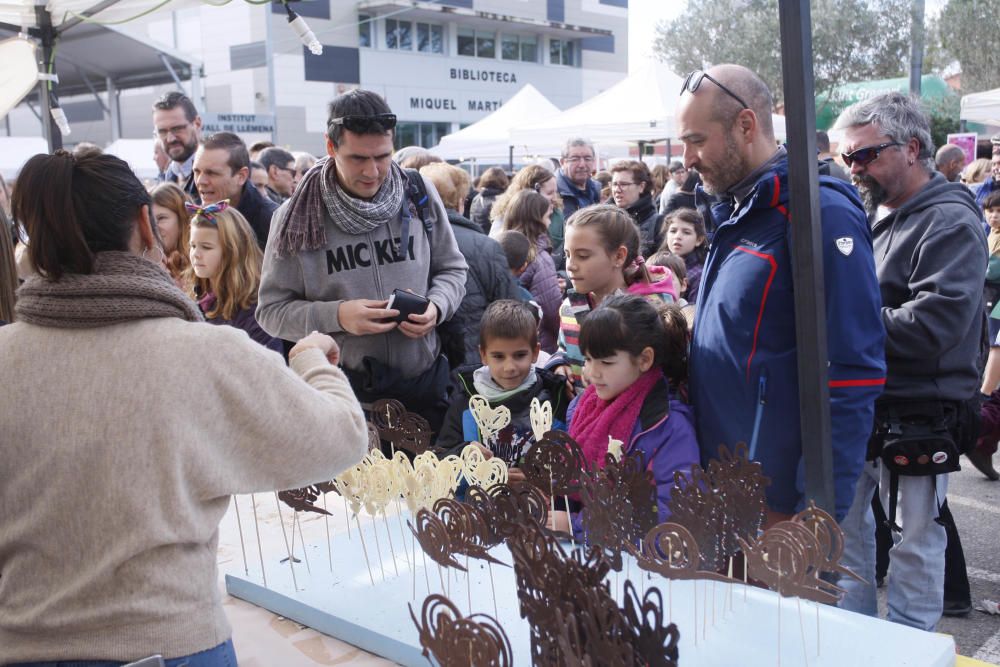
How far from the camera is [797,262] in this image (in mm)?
1743

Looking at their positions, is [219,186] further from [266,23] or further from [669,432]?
[266,23]

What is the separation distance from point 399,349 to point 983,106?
26.2 ft

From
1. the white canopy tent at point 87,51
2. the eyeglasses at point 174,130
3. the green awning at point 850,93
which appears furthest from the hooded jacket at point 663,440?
the green awning at point 850,93

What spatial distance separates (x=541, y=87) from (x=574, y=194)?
22.9 metres

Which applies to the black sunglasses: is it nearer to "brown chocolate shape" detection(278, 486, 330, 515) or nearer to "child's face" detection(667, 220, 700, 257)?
"brown chocolate shape" detection(278, 486, 330, 515)

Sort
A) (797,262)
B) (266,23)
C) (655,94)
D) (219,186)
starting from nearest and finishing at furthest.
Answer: (797,262)
(219,186)
(655,94)
(266,23)

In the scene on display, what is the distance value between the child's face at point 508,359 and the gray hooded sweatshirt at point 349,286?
1.12ft

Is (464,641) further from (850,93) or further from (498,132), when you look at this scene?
(498,132)

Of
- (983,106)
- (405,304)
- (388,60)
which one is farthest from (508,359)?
(388,60)

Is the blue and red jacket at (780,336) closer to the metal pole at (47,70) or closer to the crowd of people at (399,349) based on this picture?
the crowd of people at (399,349)

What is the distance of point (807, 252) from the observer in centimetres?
173

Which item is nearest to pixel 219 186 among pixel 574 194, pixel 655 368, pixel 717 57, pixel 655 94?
pixel 655 368

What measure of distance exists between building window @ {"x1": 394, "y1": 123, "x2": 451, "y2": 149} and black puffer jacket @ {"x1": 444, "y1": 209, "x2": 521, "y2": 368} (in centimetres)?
2153

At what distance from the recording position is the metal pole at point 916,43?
6.61 meters
